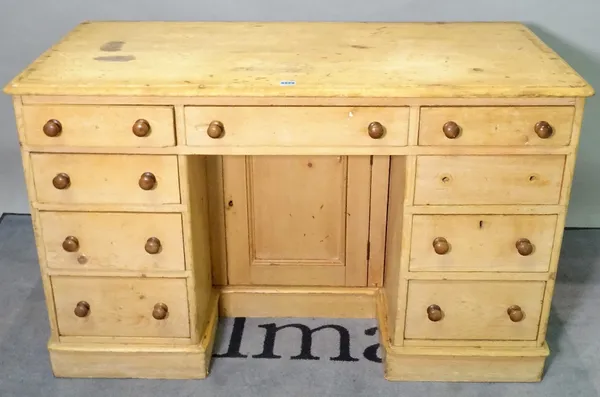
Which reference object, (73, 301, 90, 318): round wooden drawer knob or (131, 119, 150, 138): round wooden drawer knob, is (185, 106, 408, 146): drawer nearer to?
(131, 119, 150, 138): round wooden drawer knob

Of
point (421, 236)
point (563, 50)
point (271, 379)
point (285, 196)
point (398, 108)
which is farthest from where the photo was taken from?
point (563, 50)

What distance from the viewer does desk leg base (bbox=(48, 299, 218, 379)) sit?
197 cm

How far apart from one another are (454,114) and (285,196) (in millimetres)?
638

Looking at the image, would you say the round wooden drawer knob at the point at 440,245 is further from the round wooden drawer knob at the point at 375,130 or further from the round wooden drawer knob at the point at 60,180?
the round wooden drawer knob at the point at 60,180

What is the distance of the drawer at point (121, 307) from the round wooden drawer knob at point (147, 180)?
284mm

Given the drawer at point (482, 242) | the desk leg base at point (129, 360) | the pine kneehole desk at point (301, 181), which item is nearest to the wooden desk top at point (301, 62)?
the pine kneehole desk at point (301, 181)

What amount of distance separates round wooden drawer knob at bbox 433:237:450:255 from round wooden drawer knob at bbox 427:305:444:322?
174 mm

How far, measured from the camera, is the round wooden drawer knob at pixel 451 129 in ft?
5.46

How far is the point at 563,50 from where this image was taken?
7.94 ft

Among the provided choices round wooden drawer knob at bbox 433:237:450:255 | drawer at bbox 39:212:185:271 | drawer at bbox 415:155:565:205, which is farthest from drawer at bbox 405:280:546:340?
drawer at bbox 39:212:185:271

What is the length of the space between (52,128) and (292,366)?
0.94 meters

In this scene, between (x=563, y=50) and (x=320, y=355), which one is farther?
(x=563, y=50)

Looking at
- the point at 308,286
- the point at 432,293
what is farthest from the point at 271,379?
the point at 432,293

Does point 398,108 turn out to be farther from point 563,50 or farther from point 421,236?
point 563,50
